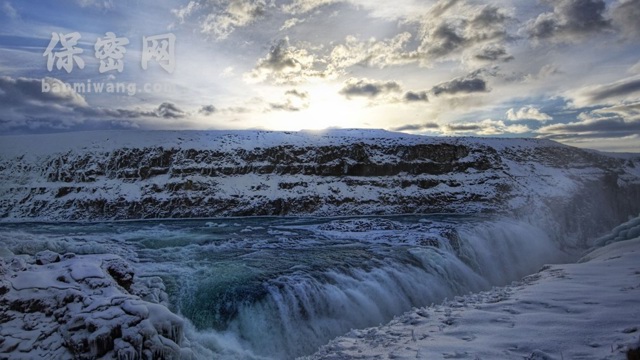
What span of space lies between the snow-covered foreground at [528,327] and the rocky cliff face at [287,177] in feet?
120

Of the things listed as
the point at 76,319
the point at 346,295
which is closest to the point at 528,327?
the point at 346,295

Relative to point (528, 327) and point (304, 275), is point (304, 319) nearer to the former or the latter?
point (304, 275)

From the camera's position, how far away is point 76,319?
6.41 metres

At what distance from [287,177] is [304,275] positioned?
38574mm

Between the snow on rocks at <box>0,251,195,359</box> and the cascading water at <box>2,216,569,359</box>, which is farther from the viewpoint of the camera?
the cascading water at <box>2,216,569,359</box>

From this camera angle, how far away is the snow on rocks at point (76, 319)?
6.14m

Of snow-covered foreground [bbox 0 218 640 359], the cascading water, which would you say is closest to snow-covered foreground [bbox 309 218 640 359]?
snow-covered foreground [bbox 0 218 640 359]

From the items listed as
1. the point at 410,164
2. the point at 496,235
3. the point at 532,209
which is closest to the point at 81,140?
the point at 410,164

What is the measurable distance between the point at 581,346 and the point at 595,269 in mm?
7278

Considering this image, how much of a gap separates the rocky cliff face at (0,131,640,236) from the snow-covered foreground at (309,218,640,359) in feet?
120

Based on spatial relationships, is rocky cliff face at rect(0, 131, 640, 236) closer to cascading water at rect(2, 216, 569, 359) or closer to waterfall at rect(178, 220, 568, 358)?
cascading water at rect(2, 216, 569, 359)

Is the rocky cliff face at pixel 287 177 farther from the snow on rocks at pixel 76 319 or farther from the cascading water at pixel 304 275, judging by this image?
the snow on rocks at pixel 76 319

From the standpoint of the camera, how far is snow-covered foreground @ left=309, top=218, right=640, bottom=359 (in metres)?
5.91

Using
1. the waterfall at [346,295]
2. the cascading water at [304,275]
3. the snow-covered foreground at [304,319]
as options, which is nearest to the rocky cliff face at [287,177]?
the cascading water at [304,275]
